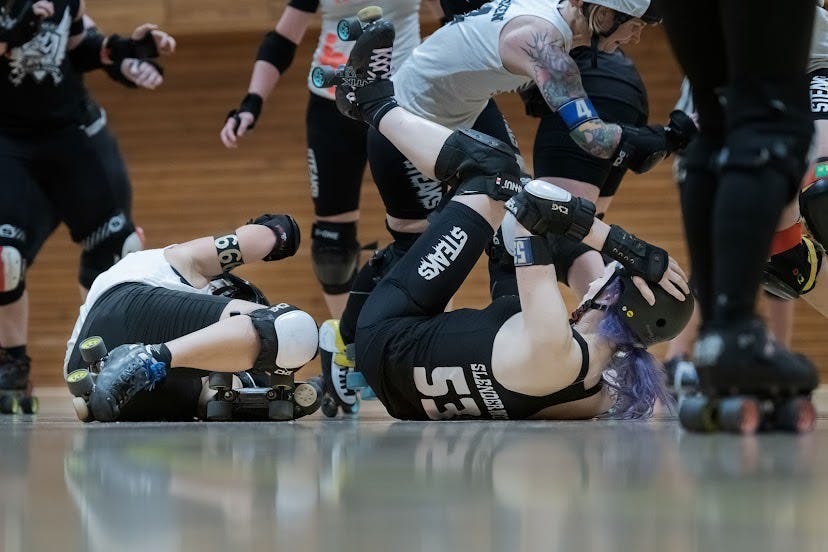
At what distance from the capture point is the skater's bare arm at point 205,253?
312 centimetres

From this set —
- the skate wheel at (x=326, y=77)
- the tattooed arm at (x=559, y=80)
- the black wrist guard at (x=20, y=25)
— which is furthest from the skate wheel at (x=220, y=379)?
the black wrist guard at (x=20, y=25)

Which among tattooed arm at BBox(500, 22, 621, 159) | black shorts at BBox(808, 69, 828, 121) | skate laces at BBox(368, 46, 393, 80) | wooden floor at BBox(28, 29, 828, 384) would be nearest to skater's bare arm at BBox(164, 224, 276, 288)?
skate laces at BBox(368, 46, 393, 80)

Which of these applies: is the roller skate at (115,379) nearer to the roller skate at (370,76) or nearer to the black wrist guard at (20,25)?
the roller skate at (370,76)

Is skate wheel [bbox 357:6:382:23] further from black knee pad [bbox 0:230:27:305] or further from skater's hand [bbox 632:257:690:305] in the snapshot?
black knee pad [bbox 0:230:27:305]

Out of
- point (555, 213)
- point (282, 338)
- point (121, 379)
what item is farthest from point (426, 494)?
point (282, 338)

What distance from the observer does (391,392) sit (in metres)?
2.68

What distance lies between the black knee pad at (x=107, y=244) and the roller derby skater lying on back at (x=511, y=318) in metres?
1.89

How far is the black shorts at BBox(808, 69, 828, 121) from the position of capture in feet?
10.4

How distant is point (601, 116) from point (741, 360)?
2.14m

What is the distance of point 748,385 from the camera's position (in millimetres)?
1540

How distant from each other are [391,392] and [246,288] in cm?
77

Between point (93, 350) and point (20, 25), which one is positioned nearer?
point (93, 350)

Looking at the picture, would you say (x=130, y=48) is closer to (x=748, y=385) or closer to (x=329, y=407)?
(x=329, y=407)

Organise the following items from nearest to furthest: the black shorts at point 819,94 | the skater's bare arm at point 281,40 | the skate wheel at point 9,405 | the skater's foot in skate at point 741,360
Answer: the skater's foot in skate at point 741,360
the black shorts at point 819,94
the skate wheel at point 9,405
the skater's bare arm at point 281,40
